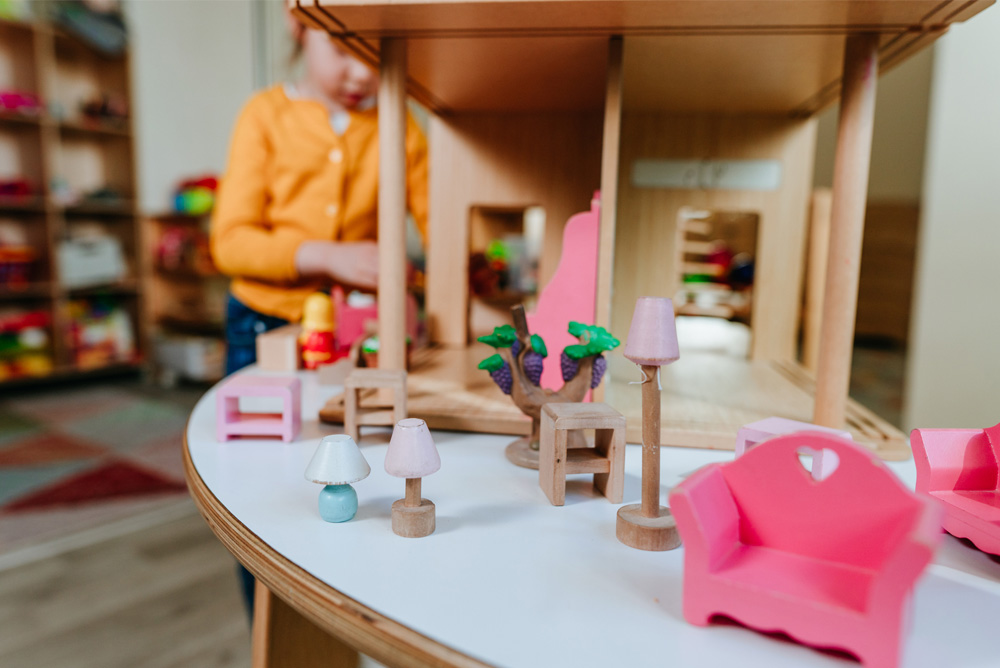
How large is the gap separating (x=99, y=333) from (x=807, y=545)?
375cm

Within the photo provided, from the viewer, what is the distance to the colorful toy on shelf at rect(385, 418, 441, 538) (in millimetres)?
486

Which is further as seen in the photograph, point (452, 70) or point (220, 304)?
point (220, 304)

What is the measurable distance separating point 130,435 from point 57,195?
1429mm

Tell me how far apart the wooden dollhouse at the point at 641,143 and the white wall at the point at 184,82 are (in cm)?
318

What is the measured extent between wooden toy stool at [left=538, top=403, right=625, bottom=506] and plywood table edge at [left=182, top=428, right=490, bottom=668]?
0.21m

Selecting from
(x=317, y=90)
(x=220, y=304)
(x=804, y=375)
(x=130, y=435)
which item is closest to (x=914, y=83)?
(x=804, y=375)

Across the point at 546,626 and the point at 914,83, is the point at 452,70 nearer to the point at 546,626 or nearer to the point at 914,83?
the point at 546,626

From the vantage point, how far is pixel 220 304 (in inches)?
142

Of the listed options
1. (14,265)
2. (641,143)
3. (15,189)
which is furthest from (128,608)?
(15,189)

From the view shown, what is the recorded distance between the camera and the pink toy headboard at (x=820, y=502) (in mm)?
374

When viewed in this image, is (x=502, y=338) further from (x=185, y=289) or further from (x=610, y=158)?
(x=185, y=289)

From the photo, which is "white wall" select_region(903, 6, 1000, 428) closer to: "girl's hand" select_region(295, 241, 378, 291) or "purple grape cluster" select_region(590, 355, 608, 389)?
"purple grape cluster" select_region(590, 355, 608, 389)

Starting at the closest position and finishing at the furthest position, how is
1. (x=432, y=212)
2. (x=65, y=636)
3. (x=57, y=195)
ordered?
(x=432, y=212) → (x=65, y=636) → (x=57, y=195)

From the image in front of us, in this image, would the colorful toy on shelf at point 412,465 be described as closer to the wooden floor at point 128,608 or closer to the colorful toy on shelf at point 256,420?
the colorful toy on shelf at point 256,420
